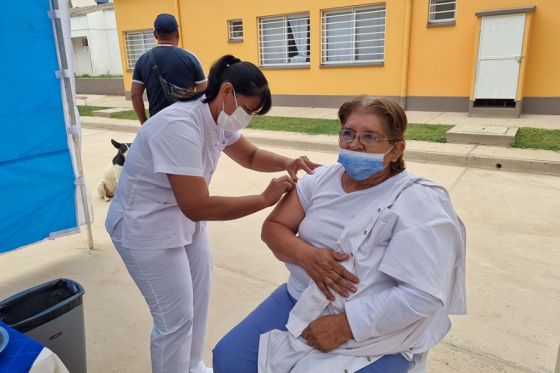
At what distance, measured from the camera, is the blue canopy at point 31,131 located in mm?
2955

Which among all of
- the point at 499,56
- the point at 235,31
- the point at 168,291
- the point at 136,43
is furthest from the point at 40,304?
the point at 136,43

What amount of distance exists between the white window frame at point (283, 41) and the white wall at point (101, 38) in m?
13.3

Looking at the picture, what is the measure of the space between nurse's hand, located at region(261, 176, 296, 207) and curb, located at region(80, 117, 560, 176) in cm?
489

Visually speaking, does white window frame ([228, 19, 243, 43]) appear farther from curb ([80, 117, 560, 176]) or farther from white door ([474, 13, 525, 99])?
white door ([474, 13, 525, 99])

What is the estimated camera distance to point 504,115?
8602mm

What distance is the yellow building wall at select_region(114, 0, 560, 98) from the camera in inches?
331

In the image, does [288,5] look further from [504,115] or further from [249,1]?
[504,115]

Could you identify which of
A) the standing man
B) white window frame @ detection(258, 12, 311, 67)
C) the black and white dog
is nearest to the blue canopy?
the standing man

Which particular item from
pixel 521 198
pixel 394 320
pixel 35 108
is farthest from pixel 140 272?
pixel 521 198

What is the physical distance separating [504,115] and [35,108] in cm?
826

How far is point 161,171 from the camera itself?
1.69 meters

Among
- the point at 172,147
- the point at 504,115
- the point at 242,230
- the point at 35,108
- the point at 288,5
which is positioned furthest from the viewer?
the point at 288,5

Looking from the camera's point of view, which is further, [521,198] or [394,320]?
[521,198]

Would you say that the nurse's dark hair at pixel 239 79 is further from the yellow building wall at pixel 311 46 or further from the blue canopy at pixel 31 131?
the yellow building wall at pixel 311 46
